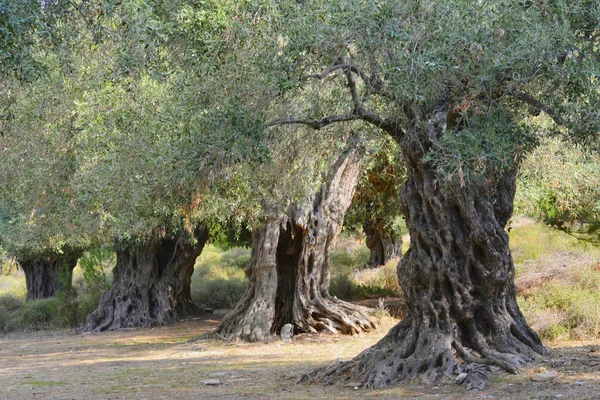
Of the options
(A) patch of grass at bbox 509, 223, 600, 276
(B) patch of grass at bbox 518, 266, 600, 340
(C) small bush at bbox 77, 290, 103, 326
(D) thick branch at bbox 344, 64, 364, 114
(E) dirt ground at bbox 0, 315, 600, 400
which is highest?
(D) thick branch at bbox 344, 64, 364, 114

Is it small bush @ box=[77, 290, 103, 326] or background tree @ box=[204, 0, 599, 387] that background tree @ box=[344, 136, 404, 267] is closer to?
background tree @ box=[204, 0, 599, 387]

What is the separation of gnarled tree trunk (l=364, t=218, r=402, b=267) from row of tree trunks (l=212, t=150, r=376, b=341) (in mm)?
9498

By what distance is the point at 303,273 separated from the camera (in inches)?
779

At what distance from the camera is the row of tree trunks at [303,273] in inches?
762

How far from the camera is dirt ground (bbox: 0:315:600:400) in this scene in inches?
389

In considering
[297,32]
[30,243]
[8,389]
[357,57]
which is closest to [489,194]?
[357,57]

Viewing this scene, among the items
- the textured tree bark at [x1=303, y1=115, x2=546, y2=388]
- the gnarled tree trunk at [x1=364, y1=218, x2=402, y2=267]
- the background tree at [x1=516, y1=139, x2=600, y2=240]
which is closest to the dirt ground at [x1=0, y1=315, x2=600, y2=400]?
the textured tree bark at [x1=303, y1=115, x2=546, y2=388]

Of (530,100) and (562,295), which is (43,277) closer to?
(562,295)

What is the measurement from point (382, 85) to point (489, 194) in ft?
7.13

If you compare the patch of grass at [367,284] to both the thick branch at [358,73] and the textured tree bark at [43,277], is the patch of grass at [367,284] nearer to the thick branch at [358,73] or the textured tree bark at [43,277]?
the textured tree bark at [43,277]

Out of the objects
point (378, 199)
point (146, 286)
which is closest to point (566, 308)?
point (378, 199)

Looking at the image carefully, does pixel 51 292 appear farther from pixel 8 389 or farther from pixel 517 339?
pixel 517 339

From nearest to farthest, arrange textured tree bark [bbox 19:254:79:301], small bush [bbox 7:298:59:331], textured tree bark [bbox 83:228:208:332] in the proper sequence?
1. textured tree bark [bbox 83:228:208:332]
2. small bush [bbox 7:298:59:331]
3. textured tree bark [bbox 19:254:79:301]

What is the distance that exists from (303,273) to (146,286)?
844 cm
